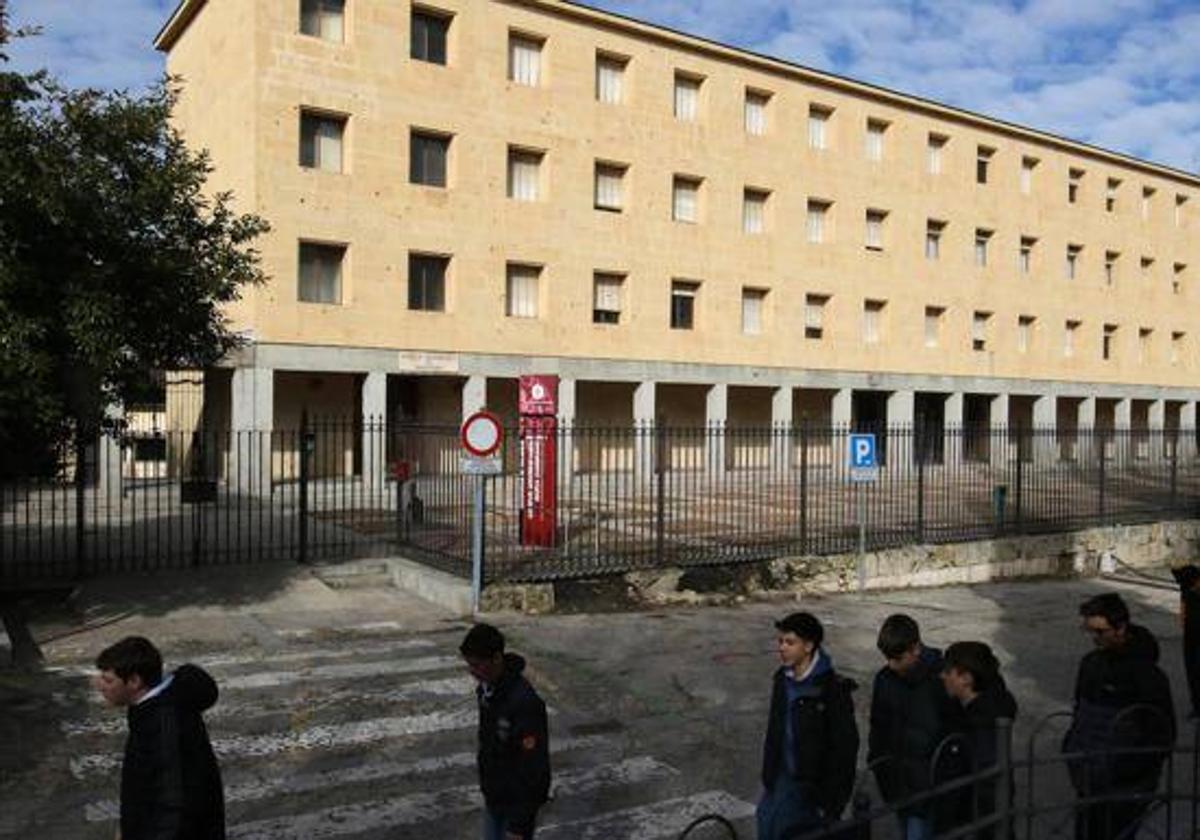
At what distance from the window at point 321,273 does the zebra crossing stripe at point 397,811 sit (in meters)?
19.9

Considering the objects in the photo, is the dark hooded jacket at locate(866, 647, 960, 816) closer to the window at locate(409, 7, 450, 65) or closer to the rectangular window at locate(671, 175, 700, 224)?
the window at locate(409, 7, 450, 65)

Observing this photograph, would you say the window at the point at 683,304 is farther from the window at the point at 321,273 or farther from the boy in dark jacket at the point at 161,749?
the boy in dark jacket at the point at 161,749

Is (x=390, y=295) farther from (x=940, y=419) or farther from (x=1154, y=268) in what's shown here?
(x=1154, y=268)

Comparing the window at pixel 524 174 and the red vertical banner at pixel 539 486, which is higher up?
the window at pixel 524 174

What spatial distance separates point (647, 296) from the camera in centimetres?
3027

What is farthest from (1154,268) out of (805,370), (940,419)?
(805,370)

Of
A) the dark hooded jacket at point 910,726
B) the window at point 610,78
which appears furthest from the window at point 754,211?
the dark hooded jacket at point 910,726

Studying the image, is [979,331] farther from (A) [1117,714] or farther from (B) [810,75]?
(A) [1117,714]

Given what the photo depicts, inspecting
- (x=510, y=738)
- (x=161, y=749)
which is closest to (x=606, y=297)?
(x=510, y=738)

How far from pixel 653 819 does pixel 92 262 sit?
273 inches

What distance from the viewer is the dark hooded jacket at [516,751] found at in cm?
452

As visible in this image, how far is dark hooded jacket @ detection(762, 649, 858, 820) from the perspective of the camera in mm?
4469

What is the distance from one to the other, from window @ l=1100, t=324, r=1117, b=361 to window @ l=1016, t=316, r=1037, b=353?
17.8 ft

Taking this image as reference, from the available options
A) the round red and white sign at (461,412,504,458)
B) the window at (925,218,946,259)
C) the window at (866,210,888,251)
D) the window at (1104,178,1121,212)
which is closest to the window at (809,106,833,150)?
the window at (866,210,888,251)
